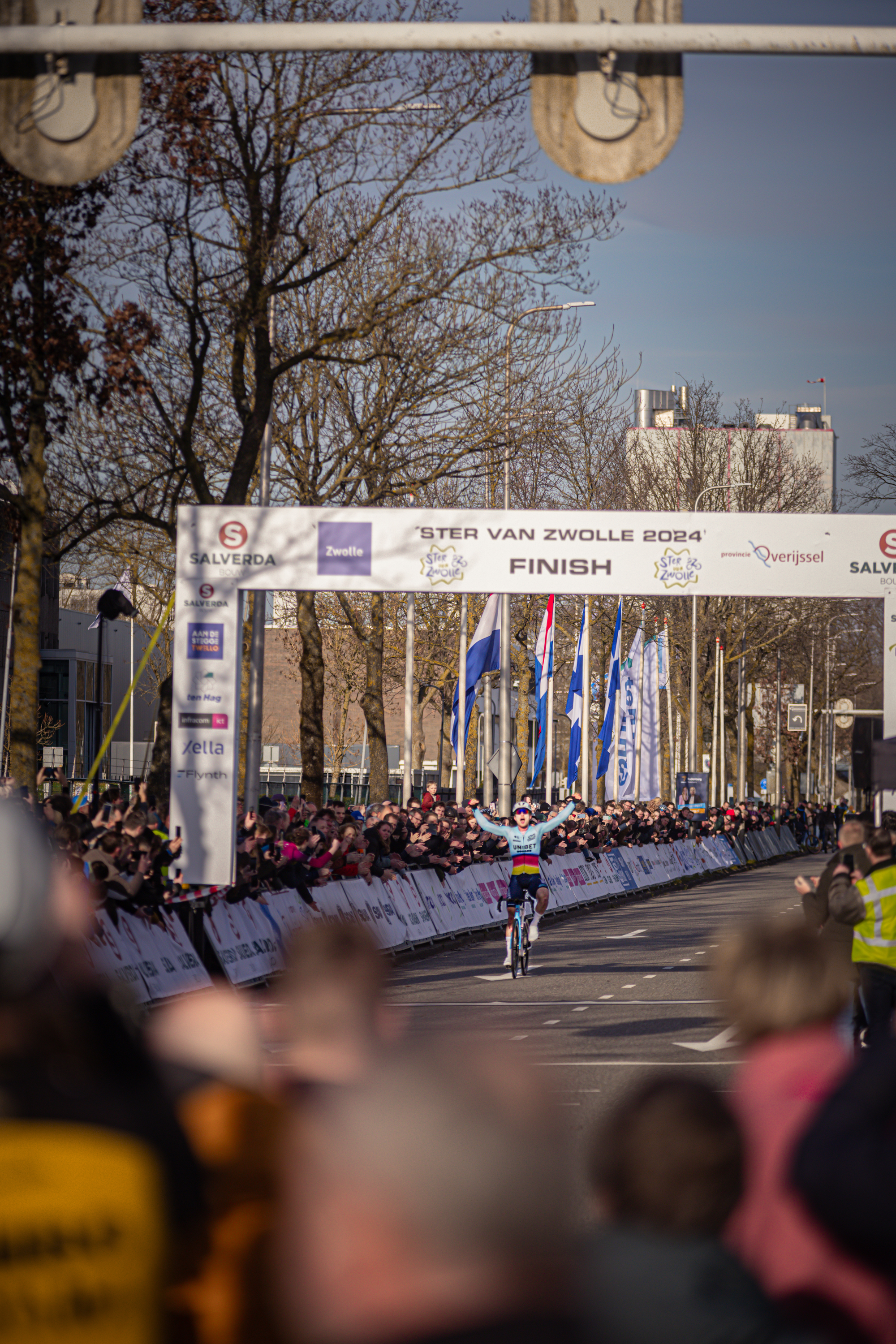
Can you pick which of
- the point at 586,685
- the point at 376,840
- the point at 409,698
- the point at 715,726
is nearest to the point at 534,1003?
the point at 376,840

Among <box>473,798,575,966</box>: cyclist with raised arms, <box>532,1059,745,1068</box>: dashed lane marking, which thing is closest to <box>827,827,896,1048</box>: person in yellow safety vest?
<box>532,1059,745,1068</box>: dashed lane marking

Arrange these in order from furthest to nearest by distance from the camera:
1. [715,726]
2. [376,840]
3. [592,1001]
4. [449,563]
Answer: [715,726]
[376,840]
[449,563]
[592,1001]

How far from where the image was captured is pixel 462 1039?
232 cm

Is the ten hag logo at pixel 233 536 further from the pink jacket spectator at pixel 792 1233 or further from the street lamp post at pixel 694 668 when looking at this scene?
the street lamp post at pixel 694 668

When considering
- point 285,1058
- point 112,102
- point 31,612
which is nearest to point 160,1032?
point 285,1058

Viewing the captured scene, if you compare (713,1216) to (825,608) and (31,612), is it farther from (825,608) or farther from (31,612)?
(825,608)

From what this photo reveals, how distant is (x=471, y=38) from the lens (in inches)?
254

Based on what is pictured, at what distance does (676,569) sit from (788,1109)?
17.7 m

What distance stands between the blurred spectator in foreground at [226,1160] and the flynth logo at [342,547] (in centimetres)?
1749

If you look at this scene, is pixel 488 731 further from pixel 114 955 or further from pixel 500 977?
pixel 114 955

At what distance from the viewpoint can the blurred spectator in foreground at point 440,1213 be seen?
1995 mm

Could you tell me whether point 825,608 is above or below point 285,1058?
above

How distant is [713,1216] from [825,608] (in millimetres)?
56211

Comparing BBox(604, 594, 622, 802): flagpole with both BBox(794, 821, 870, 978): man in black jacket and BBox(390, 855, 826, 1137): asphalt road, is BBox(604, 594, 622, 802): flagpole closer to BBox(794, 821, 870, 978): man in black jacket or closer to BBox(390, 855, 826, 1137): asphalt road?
BBox(390, 855, 826, 1137): asphalt road
